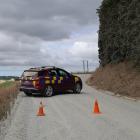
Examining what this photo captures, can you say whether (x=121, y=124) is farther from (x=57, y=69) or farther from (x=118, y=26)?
(x=118, y=26)

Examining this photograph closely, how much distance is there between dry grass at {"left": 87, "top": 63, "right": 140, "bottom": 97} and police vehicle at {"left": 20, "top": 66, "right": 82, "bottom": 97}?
3.18 m

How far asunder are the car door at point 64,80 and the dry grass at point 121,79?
110 inches

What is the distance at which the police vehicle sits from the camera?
25.1 m

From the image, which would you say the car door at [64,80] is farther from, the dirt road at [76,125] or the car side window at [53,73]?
the dirt road at [76,125]

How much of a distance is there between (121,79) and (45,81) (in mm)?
5510

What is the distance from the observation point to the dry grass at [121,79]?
24188 mm

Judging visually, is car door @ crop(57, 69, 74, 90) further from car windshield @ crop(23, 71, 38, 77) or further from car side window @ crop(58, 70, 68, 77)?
car windshield @ crop(23, 71, 38, 77)

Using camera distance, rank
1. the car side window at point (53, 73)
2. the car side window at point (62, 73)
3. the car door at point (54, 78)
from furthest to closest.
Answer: the car side window at point (62, 73) → the car side window at point (53, 73) → the car door at point (54, 78)

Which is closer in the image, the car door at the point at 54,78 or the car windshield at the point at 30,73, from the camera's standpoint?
the car windshield at the point at 30,73

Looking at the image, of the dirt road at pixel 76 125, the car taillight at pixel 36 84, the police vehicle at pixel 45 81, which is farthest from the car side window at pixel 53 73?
the dirt road at pixel 76 125

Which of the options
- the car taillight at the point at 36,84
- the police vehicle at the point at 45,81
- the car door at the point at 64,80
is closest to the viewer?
the car taillight at the point at 36,84

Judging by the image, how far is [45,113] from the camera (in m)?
15.8

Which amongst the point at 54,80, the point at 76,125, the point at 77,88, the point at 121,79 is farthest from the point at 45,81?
the point at 76,125

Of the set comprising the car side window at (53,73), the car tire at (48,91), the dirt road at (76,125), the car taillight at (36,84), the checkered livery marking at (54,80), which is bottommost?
the dirt road at (76,125)
